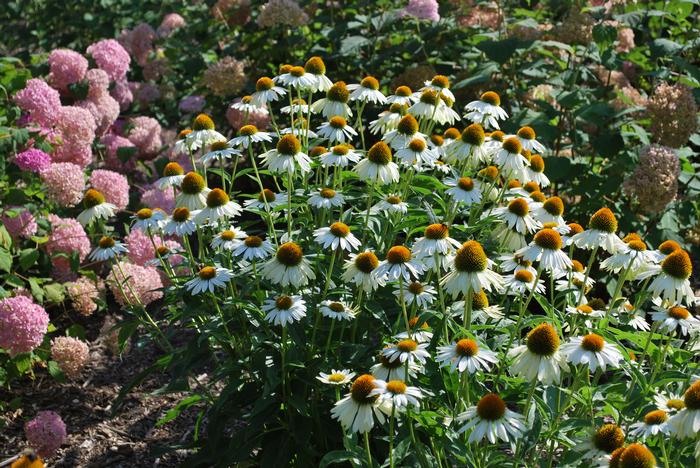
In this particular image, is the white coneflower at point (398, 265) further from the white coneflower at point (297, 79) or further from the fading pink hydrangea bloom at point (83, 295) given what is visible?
the fading pink hydrangea bloom at point (83, 295)

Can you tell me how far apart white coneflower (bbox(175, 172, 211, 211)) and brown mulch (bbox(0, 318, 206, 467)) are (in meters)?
0.98

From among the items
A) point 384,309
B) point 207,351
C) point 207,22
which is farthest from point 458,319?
point 207,22

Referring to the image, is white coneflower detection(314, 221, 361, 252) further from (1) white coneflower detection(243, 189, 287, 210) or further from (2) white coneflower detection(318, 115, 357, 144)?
(2) white coneflower detection(318, 115, 357, 144)

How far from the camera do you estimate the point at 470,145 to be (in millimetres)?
2766

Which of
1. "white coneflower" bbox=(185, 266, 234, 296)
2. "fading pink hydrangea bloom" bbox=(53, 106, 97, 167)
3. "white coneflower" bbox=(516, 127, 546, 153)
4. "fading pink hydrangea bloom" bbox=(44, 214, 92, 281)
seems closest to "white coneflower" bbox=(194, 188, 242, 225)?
"white coneflower" bbox=(185, 266, 234, 296)

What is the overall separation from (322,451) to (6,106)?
2.47 m

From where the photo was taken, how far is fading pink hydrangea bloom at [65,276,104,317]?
373 centimetres

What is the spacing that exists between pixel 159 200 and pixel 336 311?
1950 mm

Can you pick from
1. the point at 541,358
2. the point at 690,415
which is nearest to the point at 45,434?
the point at 541,358

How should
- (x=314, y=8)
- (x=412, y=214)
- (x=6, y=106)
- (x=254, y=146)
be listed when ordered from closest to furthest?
(x=412, y=214) < (x=6, y=106) < (x=254, y=146) < (x=314, y=8)

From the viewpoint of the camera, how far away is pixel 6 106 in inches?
156

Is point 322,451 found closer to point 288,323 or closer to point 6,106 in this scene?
point 288,323

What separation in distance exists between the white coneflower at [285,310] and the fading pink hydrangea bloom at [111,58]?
110 inches

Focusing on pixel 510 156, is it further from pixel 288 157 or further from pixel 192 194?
pixel 192 194
